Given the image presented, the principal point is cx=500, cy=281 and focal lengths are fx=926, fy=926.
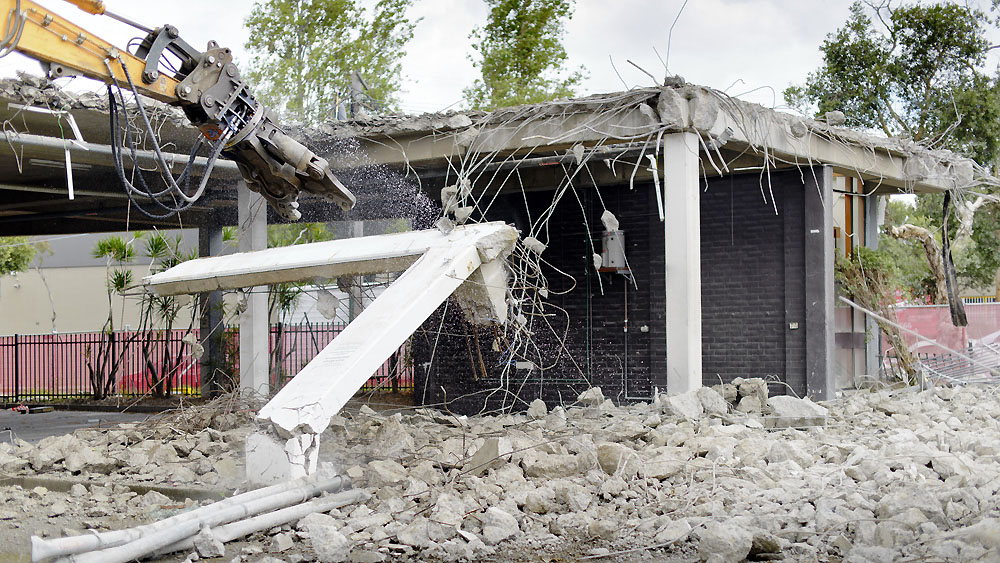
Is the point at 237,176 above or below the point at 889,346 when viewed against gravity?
above

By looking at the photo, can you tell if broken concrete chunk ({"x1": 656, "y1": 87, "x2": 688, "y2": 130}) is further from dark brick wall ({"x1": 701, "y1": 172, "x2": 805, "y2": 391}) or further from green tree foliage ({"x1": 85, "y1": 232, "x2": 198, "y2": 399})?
green tree foliage ({"x1": 85, "y1": 232, "x2": 198, "y2": 399})

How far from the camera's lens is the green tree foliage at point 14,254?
2519 cm

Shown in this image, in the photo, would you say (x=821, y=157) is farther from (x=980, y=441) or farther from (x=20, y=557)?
(x=20, y=557)

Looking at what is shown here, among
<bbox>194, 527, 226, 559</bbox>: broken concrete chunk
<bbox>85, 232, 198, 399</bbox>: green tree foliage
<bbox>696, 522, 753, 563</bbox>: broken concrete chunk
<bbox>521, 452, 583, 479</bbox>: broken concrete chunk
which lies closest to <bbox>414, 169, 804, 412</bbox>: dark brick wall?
<bbox>521, 452, 583, 479</bbox>: broken concrete chunk

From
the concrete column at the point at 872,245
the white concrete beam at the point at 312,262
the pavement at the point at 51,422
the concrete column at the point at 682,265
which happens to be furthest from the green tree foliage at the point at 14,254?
the concrete column at the point at 682,265

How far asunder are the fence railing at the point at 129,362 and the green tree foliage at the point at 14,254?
15.6 ft

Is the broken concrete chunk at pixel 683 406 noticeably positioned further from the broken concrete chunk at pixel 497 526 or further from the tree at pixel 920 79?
the tree at pixel 920 79

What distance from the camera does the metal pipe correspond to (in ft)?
27.7

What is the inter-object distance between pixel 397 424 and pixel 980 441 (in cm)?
424

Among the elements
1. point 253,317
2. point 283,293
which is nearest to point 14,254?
point 283,293

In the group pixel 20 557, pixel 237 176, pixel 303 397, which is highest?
pixel 237 176

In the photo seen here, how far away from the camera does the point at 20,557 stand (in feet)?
16.5

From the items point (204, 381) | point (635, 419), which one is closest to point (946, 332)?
A: point (635, 419)

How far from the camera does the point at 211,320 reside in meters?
15.7
